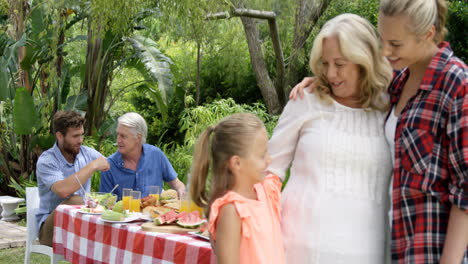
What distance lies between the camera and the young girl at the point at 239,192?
6.71 feet

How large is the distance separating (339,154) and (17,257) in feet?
17.7

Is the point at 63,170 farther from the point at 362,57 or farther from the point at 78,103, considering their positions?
the point at 78,103

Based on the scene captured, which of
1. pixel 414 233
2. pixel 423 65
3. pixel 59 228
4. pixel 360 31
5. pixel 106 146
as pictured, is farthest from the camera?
pixel 106 146

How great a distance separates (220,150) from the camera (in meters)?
2.16

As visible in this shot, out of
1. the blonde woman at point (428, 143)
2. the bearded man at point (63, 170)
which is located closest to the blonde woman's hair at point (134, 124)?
the bearded man at point (63, 170)

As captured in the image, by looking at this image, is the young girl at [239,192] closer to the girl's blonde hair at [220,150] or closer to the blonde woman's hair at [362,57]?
the girl's blonde hair at [220,150]

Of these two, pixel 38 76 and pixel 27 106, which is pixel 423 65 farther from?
pixel 38 76

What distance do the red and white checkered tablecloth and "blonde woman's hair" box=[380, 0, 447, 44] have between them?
141 centimetres

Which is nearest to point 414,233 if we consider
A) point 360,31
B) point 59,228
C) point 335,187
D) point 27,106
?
point 335,187

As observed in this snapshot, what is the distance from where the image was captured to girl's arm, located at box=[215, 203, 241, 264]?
2.00 metres

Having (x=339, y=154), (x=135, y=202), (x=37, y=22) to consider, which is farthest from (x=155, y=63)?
(x=339, y=154)

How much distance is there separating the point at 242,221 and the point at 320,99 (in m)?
0.50

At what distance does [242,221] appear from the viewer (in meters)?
2.06

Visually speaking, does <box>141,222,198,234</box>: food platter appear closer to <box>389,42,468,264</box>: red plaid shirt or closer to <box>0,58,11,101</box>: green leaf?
<box>389,42,468,264</box>: red plaid shirt
